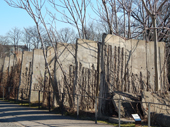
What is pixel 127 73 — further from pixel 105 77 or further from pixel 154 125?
pixel 154 125

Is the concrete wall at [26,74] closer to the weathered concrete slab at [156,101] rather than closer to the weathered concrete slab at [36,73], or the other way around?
the weathered concrete slab at [36,73]

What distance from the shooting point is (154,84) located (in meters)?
10.8

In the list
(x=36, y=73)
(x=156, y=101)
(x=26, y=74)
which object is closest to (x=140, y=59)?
(x=156, y=101)

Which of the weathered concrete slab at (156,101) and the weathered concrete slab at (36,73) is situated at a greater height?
the weathered concrete slab at (36,73)

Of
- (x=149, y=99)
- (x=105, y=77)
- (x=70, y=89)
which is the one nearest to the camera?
(x=149, y=99)

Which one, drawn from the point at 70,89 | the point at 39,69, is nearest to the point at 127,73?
the point at 70,89

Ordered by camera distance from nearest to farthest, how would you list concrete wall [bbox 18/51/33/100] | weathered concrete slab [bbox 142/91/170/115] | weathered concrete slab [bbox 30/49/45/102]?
weathered concrete slab [bbox 142/91/170/115]
weathered concrete slab [bbox 30/49/45/102]
concrete wall [bbox 18/51/33/100]

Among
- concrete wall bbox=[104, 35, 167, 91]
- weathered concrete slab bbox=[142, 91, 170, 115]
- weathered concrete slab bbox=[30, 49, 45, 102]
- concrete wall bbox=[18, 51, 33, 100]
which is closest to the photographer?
weathered concrete slab bbox=[142, 91, 170, 115]

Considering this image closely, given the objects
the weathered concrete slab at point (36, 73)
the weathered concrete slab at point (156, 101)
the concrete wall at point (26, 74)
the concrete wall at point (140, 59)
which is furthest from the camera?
the concrete wall at point (26, 74)

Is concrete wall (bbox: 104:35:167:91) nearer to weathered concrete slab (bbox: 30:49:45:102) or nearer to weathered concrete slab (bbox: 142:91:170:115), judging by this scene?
weathered concrete slab (bbox: 142:91:170:115)

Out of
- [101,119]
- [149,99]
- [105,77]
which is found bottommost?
[101,119]

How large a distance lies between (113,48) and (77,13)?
15.1 feet

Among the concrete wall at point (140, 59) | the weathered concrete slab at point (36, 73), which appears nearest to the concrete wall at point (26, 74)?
the weathered concrete slab at point (36, 73)

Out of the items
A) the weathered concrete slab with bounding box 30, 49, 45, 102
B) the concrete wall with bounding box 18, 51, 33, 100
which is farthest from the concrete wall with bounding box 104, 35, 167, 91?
the concrete wall with bounding box 18, 51, 33, 100
